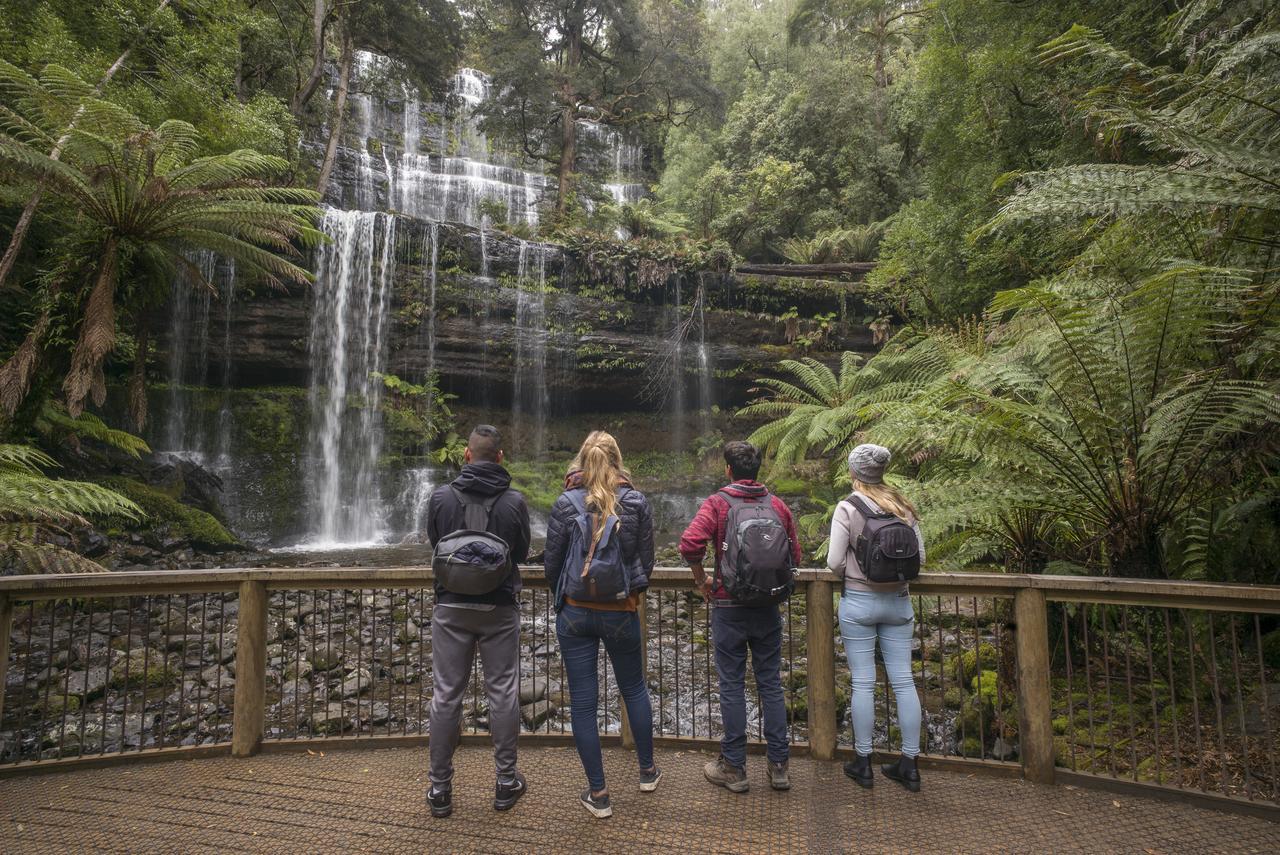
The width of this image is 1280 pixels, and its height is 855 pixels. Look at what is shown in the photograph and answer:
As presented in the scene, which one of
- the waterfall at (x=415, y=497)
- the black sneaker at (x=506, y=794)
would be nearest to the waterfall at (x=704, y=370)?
the waterfall at (x=415, y=497)

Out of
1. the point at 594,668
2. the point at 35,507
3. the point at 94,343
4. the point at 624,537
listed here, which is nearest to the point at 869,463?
the point at 624,537

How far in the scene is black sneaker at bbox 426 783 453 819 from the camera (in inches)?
105

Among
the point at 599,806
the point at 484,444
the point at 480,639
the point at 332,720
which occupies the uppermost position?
the point at 484,444

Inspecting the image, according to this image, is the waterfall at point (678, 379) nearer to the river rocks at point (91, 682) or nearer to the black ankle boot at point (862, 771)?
the river rocks at point (91, 682)

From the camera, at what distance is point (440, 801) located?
2658 millimetres

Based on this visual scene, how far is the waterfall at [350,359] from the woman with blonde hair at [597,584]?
12.2 metres

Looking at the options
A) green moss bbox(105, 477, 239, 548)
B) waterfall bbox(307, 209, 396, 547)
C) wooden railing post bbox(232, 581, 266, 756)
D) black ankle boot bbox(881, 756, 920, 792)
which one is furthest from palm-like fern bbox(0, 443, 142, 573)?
waterfall bbox(307, 209, 396, 547)

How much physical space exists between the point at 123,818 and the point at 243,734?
23.5 inches

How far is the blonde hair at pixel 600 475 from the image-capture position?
Result: 2668 mm

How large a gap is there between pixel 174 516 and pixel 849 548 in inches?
403

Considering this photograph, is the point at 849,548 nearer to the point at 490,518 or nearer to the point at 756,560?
the point at 756,560

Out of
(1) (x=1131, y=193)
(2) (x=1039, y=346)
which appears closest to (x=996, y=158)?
(2) (x=1039, y=346)

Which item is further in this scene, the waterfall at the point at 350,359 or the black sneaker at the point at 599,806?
the waterfall at the point at 350,359

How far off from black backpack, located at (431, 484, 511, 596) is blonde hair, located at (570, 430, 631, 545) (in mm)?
398
